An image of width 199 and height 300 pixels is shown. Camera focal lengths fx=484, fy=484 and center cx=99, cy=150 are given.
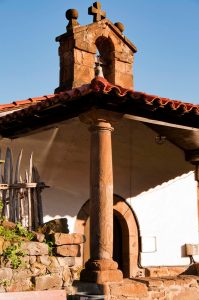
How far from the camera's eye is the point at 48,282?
5582 millimetres

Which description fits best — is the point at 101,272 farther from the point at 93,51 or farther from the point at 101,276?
the point at 93,51

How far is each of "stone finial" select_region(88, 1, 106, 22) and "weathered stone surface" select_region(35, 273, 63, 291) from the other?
655 centimetres

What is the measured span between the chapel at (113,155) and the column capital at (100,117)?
1 cm

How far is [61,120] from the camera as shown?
7.10 metres

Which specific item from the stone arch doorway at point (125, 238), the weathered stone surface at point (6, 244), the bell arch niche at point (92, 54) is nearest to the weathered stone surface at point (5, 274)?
the weathered stone surface at point (6, 244)

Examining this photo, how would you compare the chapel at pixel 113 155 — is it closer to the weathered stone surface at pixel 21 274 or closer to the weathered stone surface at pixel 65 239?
the weathered stone surface at pixel 65 239

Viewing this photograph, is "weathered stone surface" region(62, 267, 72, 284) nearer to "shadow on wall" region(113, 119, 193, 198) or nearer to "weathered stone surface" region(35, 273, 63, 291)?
"weathered stone surface" region(35, 273, 63, 291)

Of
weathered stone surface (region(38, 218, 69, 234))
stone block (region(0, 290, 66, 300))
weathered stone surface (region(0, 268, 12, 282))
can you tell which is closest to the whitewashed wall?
weathered stone surface (region(38, 218, 69, 234))

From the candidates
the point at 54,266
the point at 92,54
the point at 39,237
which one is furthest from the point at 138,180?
the point at 54,266

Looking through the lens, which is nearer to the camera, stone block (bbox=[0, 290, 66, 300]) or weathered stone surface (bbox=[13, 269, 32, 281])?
stone block (bbox=[0, 290, 66, 300])

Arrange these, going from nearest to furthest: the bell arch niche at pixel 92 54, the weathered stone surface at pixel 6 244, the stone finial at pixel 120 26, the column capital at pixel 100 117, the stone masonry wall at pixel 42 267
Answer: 1. the stone masonry wall at pixel 42 267
2. the weathered stone surface at pixel 6 244
3. the column capital at pixel 100 117
4. the bell arch niche at pixel 92 54
5. the stone finial at pixel 120 26

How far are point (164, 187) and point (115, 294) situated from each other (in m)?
4.38

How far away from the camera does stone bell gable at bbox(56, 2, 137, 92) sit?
10.1 meters

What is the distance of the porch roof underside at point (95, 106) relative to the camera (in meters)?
6.15
